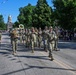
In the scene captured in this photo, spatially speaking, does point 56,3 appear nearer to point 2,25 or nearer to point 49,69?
point 49,69

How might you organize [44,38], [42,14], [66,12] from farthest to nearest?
1. [42,14]
2. [66,12]
3. [44,38]

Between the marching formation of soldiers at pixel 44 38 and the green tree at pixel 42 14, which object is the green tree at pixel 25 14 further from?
the marching formation of soldiers at pixel 44 38

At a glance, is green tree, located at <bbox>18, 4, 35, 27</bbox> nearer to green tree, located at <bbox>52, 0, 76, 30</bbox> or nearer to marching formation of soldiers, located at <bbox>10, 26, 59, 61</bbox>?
green tree, located at <bbox>52, 0, 76, 30</bbox>

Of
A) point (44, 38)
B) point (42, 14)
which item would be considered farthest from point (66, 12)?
point (44, 38)

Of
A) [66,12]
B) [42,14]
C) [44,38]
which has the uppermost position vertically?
[42,14]

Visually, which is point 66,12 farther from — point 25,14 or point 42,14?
point 25,14

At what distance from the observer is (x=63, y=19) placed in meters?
52.8

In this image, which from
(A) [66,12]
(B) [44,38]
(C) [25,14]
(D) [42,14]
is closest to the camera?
(B) [44,38]

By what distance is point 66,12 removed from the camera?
169 ft

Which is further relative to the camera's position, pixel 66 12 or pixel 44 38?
pixel 66 12

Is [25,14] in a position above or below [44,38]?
above

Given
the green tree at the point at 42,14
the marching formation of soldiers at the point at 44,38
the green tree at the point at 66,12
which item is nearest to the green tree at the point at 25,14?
the green tree at the point at 42,14

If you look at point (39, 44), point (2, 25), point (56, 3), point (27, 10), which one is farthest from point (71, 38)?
point (2, 25)

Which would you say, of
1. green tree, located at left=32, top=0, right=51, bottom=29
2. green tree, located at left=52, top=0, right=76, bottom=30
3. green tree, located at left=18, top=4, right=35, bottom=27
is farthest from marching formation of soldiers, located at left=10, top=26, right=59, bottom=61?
green tree, located at left=18, top=4, right=35, bottom=27
